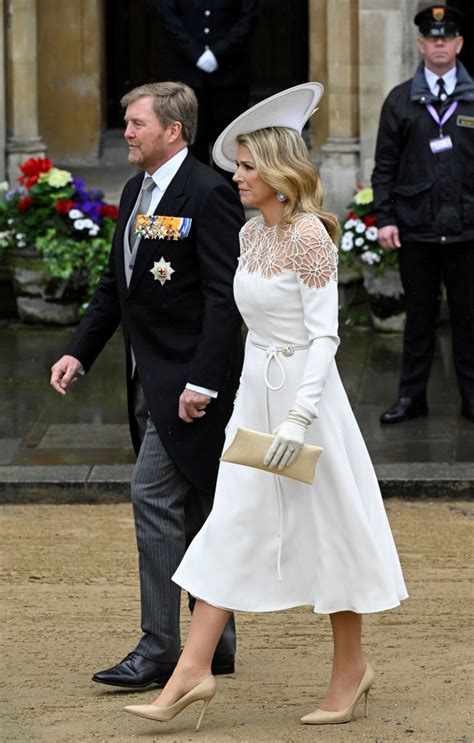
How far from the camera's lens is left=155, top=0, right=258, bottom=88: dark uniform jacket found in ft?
35.6

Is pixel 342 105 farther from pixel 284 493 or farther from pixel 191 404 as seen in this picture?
pixel 284 493

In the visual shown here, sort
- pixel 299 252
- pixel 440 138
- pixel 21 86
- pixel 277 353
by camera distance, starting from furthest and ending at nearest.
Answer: pixel 21 86
pixel 440 138
pixel 277 353
pixel 299 252

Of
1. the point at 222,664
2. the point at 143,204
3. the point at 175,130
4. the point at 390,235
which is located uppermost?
the point at 175,130

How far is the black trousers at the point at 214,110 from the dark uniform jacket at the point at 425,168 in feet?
6.50

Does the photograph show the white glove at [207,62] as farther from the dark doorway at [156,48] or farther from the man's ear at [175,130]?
the man's ear at [175,130]

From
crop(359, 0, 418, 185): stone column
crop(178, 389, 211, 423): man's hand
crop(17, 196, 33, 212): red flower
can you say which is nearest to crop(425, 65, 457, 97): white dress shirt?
crop(359, 0, 418, 185): stone column

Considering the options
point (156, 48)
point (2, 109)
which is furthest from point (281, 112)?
point (156, 48)

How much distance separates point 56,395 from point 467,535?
3159mm

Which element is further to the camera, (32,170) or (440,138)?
(32,170)

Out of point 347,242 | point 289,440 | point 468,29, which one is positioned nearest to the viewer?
point 289,440

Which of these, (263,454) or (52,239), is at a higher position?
(263,454)

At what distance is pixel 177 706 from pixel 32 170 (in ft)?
22.5

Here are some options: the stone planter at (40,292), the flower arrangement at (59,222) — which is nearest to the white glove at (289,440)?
the flower arrangement at (59,222)

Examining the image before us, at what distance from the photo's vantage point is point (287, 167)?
5137 millimetres
